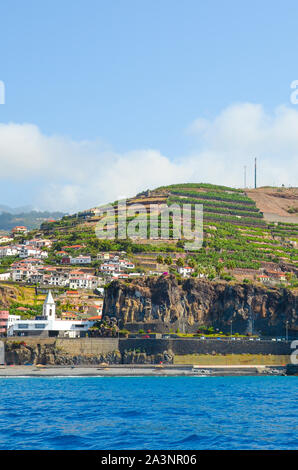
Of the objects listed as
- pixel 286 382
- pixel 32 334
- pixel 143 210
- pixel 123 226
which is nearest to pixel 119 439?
pixel 286 382

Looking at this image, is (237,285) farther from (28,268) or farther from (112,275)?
(28,268)

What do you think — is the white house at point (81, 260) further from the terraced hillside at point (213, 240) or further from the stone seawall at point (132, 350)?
the stone seawall at point (132, 350)

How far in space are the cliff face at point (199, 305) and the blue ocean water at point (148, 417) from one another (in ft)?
114

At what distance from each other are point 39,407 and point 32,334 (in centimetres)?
5826

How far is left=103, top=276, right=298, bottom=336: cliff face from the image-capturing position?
363 ft

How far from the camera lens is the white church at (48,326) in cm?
11069

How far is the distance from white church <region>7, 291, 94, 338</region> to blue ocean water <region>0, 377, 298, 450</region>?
3434 cm

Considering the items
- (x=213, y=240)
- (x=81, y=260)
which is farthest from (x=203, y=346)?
(x=213, y=240)

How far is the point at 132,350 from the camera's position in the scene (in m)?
105

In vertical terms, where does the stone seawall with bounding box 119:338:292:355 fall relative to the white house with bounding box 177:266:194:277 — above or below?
below

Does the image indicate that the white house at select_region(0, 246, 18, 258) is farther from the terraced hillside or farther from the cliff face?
the cliff face

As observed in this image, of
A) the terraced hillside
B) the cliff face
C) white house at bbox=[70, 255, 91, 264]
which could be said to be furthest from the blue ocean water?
white house at bbox=[70, 255, 91, 264]
